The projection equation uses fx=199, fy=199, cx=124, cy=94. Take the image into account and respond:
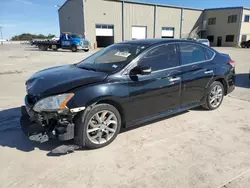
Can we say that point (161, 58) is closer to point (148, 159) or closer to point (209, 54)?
point (209, 54)

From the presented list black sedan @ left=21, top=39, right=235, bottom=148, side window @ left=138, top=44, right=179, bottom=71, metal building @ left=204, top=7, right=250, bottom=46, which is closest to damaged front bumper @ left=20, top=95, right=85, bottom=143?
black sedan @ left=21, top=39, right=235, bottom=148

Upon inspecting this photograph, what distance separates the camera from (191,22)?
4166 centimetres

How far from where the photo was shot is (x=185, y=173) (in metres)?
2.51

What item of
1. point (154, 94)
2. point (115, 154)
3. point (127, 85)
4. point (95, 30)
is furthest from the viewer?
point (95, 30)

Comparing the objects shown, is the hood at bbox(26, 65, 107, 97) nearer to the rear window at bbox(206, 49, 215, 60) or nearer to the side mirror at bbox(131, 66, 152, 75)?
the side mirror at bbox(131, 66, 152, 75)

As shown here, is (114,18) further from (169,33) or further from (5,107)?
(5,107)

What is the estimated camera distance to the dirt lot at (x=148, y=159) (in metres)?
2.39

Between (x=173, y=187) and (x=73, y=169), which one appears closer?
(x=173, y=187)

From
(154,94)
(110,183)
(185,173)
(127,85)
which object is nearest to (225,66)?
(154,94)

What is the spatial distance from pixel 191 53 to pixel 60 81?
105 inches

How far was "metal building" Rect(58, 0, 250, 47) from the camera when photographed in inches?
1220

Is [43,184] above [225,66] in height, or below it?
below

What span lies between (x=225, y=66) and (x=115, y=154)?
3.37 metres

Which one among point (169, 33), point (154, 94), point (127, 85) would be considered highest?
point (169, 33)
